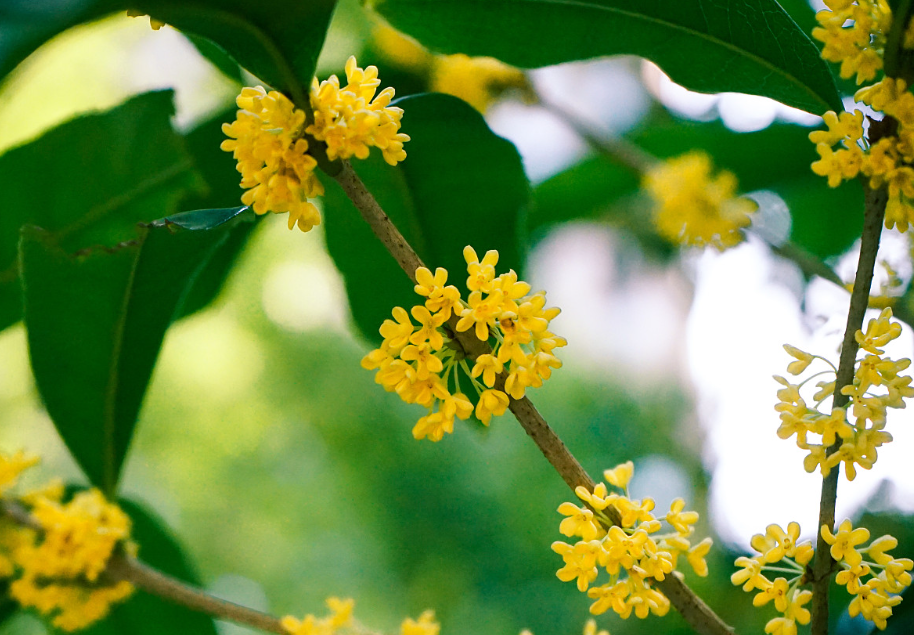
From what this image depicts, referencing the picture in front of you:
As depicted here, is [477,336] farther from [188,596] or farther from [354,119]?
[188,596]

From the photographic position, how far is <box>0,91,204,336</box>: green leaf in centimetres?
93

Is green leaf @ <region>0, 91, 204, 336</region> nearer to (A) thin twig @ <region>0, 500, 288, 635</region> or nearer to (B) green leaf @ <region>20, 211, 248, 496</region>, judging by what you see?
(B) green leaf @ <region>20, 211, 248, 496</region>

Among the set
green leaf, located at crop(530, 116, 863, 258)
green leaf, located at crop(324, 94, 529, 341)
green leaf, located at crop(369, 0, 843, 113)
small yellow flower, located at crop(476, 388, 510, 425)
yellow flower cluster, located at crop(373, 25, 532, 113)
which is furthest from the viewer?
yellow flower cluster, located at crop(373, 25, 532, 113)

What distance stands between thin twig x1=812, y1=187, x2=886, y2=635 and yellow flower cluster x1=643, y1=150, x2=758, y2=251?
56 cm

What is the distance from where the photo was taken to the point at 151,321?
0.76 metres

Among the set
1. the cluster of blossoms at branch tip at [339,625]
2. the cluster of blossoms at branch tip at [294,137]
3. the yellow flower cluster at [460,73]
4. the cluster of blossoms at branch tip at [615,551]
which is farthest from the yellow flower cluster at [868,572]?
the yellow flower cluster at [460,73]

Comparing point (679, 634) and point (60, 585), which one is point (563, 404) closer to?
point (679, 634)

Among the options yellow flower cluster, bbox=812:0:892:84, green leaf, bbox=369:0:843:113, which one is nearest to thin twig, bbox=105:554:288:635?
green leaf, bbox=369:0:843:113

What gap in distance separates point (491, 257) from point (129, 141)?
2.31 feet

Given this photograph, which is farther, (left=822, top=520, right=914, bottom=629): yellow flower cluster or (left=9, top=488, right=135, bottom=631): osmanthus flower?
(left=9, top=488, right=135, bottom=631): osmanthus flower

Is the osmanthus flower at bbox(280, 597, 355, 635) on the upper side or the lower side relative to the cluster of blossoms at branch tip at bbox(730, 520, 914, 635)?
lower

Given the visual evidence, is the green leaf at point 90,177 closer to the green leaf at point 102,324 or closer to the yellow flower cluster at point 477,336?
the green leaf at point 102,324

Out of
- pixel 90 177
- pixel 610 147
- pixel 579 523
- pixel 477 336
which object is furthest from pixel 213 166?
pixel 610 147

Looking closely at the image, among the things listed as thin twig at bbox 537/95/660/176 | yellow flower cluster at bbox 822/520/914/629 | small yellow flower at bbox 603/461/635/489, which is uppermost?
thin twig at bbox 537/95/660/176
